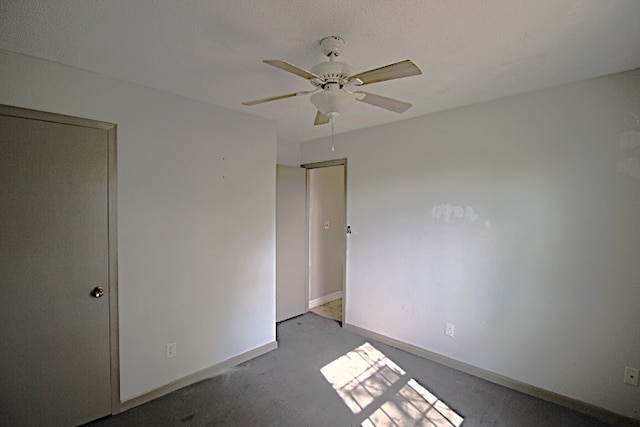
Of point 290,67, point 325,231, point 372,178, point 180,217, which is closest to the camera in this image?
point 290,67

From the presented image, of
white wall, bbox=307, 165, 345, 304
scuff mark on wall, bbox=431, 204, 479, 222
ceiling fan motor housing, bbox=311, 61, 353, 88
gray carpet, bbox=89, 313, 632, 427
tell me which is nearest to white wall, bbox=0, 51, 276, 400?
gray carpet, bbox=89, 313, 632, 427

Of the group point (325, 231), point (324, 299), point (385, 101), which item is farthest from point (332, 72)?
point (324, 299)

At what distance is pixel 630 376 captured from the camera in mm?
2027

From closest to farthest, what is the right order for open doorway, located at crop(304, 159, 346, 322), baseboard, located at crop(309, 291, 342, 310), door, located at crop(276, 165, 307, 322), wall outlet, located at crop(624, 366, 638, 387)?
1. wall outlet, located at crop(624, 366, 638, 387)
2. door, located at crop(276, 165, 307, 322)
3. open doorway, located at crop(304, 159, 346, 322)
4. baseboard, located at crop(309, 291, 342, 310)

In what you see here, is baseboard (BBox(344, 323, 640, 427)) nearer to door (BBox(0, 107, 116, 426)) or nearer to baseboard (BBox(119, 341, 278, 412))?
baseboard (BBox(119, 341, 278, 412))

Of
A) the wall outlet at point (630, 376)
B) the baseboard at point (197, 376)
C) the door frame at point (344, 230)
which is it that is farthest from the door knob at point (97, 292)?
the wall outlet at point (630, 376)

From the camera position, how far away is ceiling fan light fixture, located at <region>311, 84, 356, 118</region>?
1522 mm

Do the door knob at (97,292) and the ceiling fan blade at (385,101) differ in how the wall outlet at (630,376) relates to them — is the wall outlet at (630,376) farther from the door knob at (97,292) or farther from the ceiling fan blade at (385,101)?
the door knob at (97,292)

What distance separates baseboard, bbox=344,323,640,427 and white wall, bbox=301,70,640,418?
0.04 m

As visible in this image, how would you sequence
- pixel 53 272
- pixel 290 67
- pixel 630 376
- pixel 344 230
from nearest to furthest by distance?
1. pixel 290 67
2. pixel 53 272
3. pixel 630 376
4. pixel 344 230

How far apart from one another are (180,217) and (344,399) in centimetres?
195

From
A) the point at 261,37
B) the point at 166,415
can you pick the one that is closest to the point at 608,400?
the point at 166,415

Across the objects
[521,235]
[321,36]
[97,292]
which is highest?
[321,36]

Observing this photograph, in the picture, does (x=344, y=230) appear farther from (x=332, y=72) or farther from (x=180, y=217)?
(x=332, y=72)
